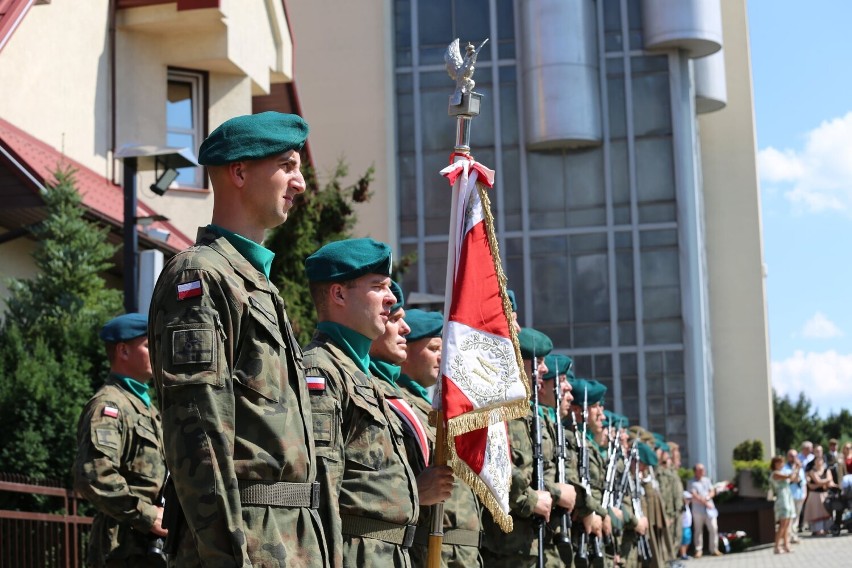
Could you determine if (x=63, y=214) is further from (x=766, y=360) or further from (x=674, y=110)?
(x=766, y=360)

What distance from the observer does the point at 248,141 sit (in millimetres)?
4254

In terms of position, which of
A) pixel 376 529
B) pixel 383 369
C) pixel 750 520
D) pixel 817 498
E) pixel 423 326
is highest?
pixel 423 326

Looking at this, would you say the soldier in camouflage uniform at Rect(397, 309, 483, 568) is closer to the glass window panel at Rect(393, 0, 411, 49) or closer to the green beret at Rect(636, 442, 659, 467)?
the green beret at Rect(636, 442, 659, 467)

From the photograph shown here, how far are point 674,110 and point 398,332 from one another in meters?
30.8

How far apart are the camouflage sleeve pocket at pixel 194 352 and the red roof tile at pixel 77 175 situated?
10.0m

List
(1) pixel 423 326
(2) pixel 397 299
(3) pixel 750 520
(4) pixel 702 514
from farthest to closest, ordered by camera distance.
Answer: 1. (3) pixel 750 520
2. (4) pixel 702 514
3. (1) pixel 423 326
4. (2) pixel 397 299

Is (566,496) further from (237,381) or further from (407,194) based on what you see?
(407,194)

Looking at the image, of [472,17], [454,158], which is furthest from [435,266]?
[454,158]

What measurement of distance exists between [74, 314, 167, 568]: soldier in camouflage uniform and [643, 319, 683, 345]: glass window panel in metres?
29.4

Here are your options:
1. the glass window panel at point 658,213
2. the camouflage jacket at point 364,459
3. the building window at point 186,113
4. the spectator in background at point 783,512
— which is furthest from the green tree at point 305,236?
the glass window panel at point 658,213

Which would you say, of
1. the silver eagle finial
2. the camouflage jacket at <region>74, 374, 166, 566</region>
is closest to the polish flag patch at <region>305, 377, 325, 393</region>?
the silver eagle finial

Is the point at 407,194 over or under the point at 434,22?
under

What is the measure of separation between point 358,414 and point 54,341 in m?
7.06

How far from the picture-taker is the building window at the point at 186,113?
18.7m
